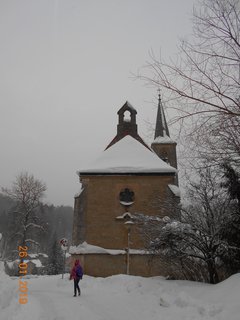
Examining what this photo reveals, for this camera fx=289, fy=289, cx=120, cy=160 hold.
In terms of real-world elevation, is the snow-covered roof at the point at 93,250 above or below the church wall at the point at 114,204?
below

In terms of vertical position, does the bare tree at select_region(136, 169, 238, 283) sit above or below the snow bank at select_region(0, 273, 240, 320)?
above

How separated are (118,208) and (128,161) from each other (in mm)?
3007

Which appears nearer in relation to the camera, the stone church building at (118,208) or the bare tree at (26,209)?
the stone church building at (118,208)

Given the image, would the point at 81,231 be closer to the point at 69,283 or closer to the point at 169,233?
the point at 69,283

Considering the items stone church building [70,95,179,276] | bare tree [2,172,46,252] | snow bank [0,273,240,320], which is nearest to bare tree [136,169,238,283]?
snow bank [0,273,240,320]

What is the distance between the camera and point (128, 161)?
17625 millimetres

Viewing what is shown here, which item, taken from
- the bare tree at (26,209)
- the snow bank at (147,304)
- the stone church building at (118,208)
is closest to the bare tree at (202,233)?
the snow bank at (147,304)

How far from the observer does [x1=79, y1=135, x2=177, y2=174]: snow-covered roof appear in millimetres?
16703

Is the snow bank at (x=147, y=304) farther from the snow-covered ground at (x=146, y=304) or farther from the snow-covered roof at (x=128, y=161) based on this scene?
the snow-covered roof at (x=128, y=161)

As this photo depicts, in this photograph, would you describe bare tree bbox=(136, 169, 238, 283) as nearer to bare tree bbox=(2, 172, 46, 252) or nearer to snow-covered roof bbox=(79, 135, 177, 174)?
snow-covered roof bbox=(79, 135, 177, 174)

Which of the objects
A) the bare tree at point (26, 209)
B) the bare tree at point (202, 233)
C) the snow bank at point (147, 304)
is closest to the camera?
the snow bank at point (147, 304)

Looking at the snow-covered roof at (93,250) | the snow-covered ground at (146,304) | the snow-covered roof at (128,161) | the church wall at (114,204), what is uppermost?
the snow-covered roof at (128,161)

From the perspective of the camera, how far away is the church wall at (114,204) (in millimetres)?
15664

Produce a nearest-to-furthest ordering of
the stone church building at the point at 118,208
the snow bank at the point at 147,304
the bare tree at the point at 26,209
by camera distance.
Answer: the snow bank at the point at 147,304 < the stone church building at the point at 118,208 < the bare tree at the point at 26,209
